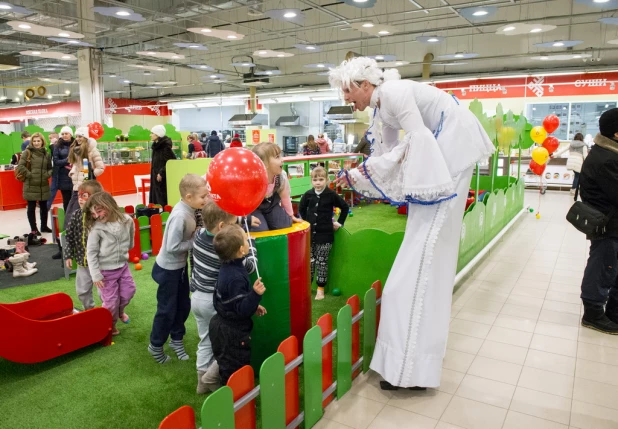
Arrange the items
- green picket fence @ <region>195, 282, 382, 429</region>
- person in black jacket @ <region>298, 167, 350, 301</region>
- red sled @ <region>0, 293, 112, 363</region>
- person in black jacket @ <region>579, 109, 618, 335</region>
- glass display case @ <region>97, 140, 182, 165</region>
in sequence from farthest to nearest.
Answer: glass display case @ <region>97, 140, 182, 165</region>
person in black jacket @ <region>298, 167, 350, 301</region>
person in black jacket @ <region>579, 109, 618, 335</region>
red sled @ <region>0, 293, 112, 363</region>
green picket fence @ <region>195, 282, 382, 429</region>

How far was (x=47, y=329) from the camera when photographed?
9.80 ft

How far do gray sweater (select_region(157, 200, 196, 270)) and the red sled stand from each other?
2.37 feet

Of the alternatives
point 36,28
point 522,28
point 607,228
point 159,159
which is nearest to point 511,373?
point 607,228

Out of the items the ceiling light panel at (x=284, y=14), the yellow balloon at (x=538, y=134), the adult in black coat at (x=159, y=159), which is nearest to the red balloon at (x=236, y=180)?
the adult in black coat at (x=159, y=159)

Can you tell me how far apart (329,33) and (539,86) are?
732cm

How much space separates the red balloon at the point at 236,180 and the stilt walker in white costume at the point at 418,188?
21.3 inches

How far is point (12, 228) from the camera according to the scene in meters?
7.57

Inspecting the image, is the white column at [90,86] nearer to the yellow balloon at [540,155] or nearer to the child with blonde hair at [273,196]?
the yellow balloon at [540,155]

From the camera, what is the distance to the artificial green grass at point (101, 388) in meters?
2.52

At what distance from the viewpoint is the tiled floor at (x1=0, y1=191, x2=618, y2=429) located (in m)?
2.56

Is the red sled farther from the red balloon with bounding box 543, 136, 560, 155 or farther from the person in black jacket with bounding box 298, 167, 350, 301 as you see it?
the red balloon with bounding box 543, 136, 560, 155

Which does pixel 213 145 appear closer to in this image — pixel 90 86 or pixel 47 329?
pixel 90 86

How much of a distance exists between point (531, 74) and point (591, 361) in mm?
14525

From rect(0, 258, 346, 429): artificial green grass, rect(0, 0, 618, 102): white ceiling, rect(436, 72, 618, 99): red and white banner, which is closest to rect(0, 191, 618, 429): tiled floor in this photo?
rect(0, 258, 346, 429): artificial green grass
